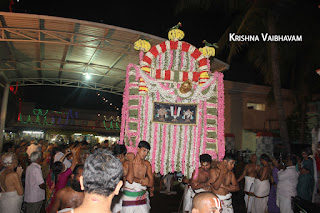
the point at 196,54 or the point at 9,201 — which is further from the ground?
the point at 196,54

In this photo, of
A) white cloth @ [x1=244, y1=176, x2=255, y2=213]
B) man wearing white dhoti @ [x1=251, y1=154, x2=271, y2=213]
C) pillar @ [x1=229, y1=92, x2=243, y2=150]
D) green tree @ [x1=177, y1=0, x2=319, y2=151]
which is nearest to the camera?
man wearing white dhoti @ [x1=251, y1=154, x2=271, y2=213]

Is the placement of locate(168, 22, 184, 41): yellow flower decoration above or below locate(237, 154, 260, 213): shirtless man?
above

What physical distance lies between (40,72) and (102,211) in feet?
52.3

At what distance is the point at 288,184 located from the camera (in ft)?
24.8

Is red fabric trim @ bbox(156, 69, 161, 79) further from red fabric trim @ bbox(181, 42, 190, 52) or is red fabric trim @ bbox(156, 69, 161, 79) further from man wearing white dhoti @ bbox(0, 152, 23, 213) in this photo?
man wearing white dhoti @ bbox(0, 152, 23, 213)

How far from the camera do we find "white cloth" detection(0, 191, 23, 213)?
4.83m

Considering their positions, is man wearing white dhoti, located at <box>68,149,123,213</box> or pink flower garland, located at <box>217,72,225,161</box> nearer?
man wearing white dhoti, located at <box>68,149,123,213</box>

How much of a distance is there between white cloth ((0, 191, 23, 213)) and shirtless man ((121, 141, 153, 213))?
2.06 meters

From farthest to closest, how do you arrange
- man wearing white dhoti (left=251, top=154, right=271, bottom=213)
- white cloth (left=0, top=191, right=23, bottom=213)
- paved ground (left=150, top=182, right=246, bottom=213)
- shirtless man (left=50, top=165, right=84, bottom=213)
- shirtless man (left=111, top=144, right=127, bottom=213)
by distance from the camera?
paved ground (left=150, top=182, right=246, bottom=213) → man wearing white dhoti (left=251, top=154, right=271, bottom=213) → shirtless man (left=111, top=144, right=127, bottom=213) → white cloth (left=0, top=191, right=23, bottom=213) → shirtless man (left=50, top=165, right=84, bottom=213)

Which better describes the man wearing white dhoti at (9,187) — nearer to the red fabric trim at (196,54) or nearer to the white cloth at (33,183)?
the white cloth at (33,183)

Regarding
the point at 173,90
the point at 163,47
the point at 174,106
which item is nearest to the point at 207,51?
the point at 163,47

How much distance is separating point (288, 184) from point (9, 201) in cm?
704

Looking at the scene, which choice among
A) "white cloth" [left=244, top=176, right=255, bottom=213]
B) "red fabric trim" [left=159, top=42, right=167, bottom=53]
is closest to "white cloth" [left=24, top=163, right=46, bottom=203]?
"red fabric trim" [left=159, top=42, right=167, bottom=53]

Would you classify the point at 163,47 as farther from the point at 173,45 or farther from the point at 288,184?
the point at 288,184
